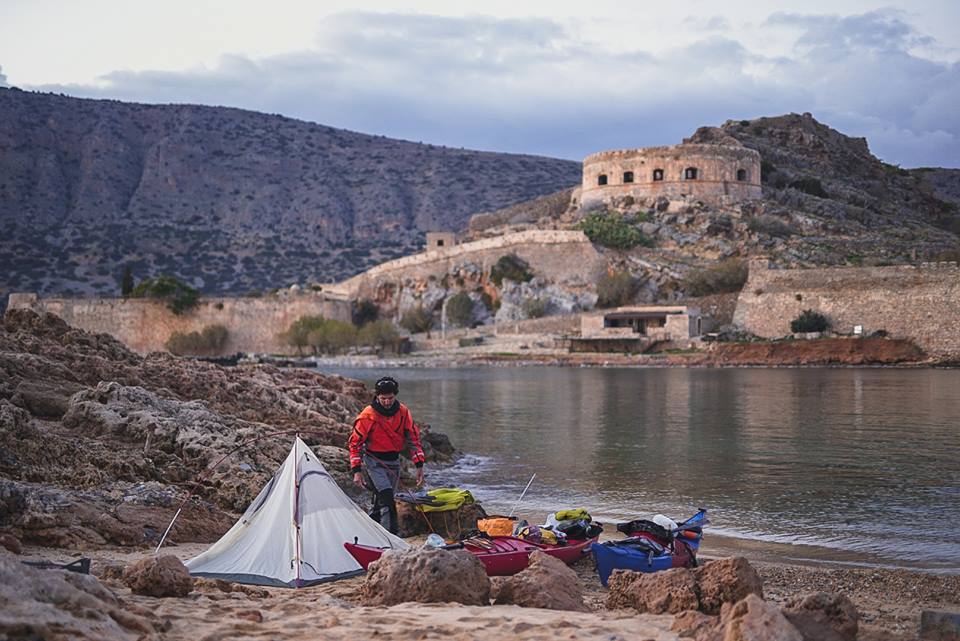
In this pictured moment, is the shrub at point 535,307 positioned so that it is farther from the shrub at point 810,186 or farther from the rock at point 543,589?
the rock at point 543,589

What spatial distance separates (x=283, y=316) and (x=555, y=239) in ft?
49.3

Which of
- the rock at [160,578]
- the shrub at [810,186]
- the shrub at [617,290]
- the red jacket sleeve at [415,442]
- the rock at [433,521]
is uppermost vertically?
the shrub at [810,186]

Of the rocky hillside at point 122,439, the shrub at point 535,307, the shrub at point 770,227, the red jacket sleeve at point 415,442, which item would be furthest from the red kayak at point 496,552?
the shrub at point 770,227

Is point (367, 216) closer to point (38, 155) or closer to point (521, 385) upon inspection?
point (38, 155)

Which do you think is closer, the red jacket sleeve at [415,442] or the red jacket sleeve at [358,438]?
the red jacket sleeve at [358,438]

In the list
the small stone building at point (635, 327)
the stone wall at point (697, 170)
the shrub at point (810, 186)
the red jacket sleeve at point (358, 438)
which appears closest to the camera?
the red jacket sleeve at point (358, 438)

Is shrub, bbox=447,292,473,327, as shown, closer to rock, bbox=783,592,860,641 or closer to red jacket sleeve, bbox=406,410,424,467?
red jacket sleeve, bbox=406,410,424,467

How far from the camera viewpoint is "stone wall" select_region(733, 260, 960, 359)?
40875mm

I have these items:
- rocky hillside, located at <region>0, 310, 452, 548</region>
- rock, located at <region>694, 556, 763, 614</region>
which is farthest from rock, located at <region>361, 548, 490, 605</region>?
rocky hillside, located at <region>0, 310, 452, 548</region>

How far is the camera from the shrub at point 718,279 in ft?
157

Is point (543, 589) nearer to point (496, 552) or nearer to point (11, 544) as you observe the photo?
point (496, 552)

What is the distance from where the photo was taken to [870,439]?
1844 cm

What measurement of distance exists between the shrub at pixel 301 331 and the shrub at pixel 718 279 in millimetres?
18975

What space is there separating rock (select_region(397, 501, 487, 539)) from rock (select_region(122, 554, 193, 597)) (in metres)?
3.45
